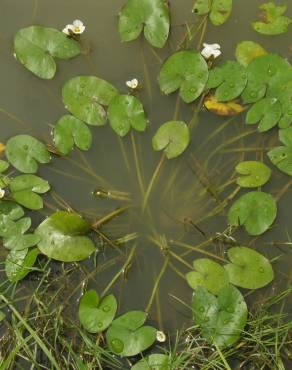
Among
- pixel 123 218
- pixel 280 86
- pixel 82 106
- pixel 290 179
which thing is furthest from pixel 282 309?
pixel 82 106

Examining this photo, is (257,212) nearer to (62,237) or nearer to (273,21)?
(62,237)

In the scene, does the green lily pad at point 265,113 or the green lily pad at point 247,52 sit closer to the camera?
the green lily pad at point 265,113

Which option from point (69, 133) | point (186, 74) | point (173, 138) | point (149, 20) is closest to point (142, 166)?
point (173, 138)

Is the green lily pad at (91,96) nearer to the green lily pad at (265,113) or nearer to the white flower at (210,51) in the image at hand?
the white flower at (210,51)

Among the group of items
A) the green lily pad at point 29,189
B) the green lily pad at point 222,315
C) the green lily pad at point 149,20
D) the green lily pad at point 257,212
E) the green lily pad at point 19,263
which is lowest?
the green lily pad at point 222,315

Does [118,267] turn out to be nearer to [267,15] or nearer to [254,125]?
[254,125]

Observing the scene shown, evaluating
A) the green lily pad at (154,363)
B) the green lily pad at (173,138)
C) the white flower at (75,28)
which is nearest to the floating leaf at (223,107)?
the green lily pad at (173,138)
